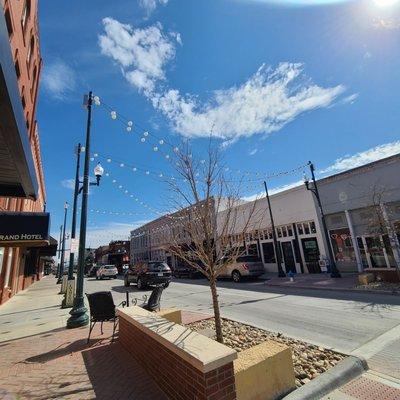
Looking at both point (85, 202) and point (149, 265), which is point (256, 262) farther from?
point (85, 202)

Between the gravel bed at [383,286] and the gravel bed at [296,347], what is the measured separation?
7.29m

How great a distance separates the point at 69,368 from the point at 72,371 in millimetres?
212

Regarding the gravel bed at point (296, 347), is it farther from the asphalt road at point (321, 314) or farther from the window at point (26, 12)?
the window at point (26, 12)

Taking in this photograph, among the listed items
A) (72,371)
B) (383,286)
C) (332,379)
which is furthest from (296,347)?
(383,286)

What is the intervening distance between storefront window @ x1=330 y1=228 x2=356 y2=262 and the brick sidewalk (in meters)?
16.5

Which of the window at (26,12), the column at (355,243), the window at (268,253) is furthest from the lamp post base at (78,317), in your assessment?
the window at (268,253)

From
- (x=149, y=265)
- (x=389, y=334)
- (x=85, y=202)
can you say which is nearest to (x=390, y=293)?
(x=389, y=334)

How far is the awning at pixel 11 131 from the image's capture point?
10.2ft

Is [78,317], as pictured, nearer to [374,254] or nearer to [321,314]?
[321,314]

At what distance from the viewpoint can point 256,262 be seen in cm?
2025

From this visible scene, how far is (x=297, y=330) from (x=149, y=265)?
14.4 meters

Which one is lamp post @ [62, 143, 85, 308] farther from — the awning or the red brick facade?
the awning

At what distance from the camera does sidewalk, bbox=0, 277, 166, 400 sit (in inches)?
165

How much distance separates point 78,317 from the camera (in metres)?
8.77
